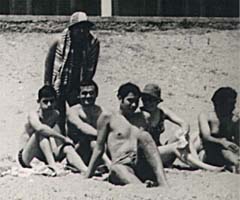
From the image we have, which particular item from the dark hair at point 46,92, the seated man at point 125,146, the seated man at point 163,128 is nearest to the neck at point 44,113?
the dark hair at point 46,92

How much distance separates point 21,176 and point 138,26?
3471 millimetres

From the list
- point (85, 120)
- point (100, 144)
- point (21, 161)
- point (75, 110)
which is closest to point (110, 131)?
point (100, 144)

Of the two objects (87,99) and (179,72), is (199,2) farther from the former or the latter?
(87,99)

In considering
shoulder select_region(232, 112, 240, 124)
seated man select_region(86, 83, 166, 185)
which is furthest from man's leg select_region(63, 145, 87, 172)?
shoulder select_region(232, 112, 240, 124)

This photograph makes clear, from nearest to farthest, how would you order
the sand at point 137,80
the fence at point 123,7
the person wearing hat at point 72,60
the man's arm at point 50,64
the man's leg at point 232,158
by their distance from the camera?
the sand at point 137,80 < the man's leg at point 232,158 < the person wearing hat at point 72,60 < the man's arm at point 50,64 < the fence at point 123,7

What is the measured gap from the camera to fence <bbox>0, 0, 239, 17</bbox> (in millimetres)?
9891

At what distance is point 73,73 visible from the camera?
811cm

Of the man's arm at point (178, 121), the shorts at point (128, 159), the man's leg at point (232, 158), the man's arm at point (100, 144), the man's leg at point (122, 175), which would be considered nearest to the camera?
the man's leg at point (122, 175)

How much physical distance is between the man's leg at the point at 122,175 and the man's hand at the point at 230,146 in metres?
0.92

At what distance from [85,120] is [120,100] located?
1.17 feet

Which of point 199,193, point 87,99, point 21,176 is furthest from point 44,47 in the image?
point 199,193

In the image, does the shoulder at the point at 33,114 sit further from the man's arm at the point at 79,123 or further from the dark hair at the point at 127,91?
the dark hair at the point at 127,91

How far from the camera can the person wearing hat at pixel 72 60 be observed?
8.07 metres

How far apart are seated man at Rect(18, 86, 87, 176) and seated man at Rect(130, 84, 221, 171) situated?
0.60 m
